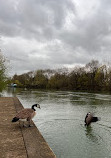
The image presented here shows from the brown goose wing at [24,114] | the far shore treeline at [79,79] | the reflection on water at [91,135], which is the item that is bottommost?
the reflection on water at [91,135]

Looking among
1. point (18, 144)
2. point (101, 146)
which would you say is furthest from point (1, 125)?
point (101, 146)

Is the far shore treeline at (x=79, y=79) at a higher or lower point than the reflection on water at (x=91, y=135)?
higher

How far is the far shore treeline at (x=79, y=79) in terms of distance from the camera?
236 ft

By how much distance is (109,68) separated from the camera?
74.1 metres

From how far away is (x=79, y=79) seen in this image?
264ft

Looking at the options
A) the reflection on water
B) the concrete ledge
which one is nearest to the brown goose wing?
the concrete ledge

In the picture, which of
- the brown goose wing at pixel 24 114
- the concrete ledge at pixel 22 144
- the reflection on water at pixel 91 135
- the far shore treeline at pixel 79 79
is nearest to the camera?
the concrete ledge at pixel 22 144

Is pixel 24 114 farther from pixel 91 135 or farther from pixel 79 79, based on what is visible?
pixel 79 79

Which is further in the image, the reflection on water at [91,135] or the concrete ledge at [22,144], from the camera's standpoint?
the reflection on water at [91,135]

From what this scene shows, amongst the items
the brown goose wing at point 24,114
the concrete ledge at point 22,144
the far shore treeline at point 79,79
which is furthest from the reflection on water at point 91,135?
the far shore treeline at point 79,79

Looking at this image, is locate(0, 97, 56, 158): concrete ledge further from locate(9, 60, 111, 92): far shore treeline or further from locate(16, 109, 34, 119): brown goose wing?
locate(9, 60, 111, 92): far shore treeline

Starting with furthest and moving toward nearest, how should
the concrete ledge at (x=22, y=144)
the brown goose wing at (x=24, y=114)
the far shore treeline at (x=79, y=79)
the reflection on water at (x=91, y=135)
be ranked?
the far shore treeline at (x=79, y=79) < the reflection on water at (x=91, y=135) < the brown goose wing at (x=24, y=114) < the concrete ledge at (x=22, y=144)

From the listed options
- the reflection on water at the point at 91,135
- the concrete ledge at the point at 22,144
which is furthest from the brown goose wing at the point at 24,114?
the reflection on water at the point at 91,135

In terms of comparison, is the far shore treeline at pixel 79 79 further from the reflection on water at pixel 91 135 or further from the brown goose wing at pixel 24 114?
the brown goose wing at pixel 24 114
